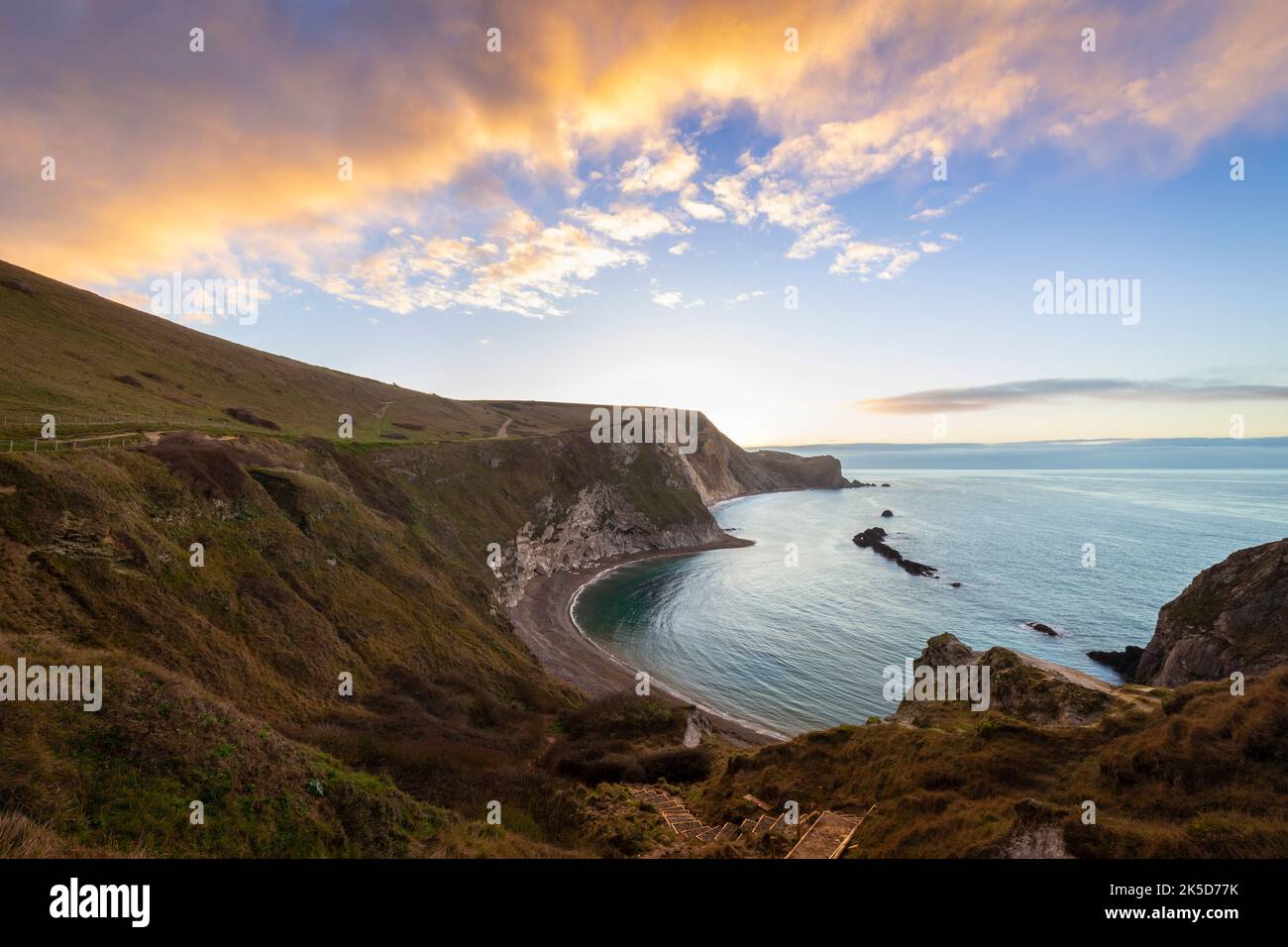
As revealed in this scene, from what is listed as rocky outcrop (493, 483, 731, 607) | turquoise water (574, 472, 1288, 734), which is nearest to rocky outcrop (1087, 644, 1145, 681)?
turquoise water (574, 472, 1288, 734)

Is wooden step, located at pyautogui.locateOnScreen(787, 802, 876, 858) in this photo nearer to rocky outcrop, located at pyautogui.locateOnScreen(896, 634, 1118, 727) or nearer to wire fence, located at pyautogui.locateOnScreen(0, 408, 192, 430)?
rocky outcrop, located at pyautogui.locateOnScreen(896, 634, 1118, 727)

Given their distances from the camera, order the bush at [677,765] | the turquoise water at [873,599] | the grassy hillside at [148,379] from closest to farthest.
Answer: the bush at [677,765] → the grassy hillside at [148,379] → the turquoise water at [873,599]

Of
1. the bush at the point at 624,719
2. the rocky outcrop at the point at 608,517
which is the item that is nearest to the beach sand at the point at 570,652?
the rocky outcrop at the point at 608,517

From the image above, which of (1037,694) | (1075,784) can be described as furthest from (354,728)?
(1037,694)

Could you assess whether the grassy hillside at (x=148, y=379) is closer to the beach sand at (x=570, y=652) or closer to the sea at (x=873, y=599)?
the beach sand at (x=570, y=652)

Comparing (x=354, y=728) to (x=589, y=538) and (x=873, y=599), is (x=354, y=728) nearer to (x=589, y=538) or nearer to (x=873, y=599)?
(x=873, y=599)
